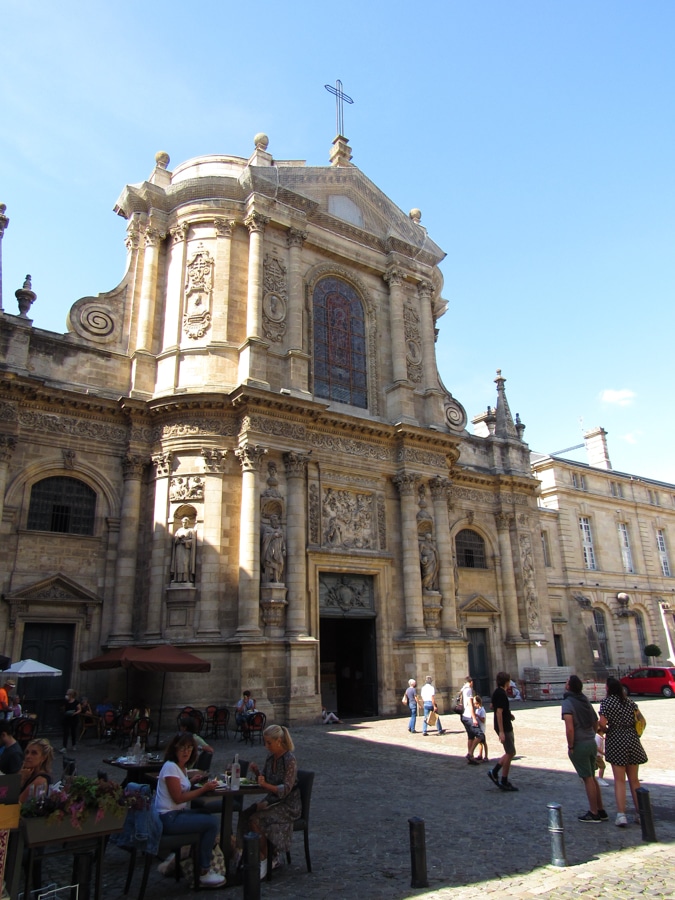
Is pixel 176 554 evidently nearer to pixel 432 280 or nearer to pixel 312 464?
pixel 312 464

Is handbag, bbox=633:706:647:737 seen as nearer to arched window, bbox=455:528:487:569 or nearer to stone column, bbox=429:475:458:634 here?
stone column, bbox=429:475:458:634

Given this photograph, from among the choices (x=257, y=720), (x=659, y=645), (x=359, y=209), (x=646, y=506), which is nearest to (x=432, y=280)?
(x=359, y=209)

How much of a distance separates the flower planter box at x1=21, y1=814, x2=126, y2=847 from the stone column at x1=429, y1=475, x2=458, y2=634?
18.7 metres

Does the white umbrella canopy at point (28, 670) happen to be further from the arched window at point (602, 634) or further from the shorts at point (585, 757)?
the arched window at point (602, 634)

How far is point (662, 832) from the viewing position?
7.59 metres

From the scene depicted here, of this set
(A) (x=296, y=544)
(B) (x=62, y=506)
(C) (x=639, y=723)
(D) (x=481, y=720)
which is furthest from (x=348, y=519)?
(C) (x=639, y=723)

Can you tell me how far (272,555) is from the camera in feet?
64.5

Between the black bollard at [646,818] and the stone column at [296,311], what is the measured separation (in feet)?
54.0

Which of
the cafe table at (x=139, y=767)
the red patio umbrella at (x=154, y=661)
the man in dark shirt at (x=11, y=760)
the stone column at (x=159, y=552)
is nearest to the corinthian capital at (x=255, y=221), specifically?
the stone column at (x=159, y=552)

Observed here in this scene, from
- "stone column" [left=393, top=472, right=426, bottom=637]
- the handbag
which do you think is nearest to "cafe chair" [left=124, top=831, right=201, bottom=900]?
the handbag

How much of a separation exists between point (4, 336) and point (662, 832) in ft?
63.5

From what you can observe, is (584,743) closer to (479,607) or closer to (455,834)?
(455,834)

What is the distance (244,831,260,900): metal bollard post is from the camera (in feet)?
17.4

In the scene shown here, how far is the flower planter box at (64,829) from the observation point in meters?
5.33
